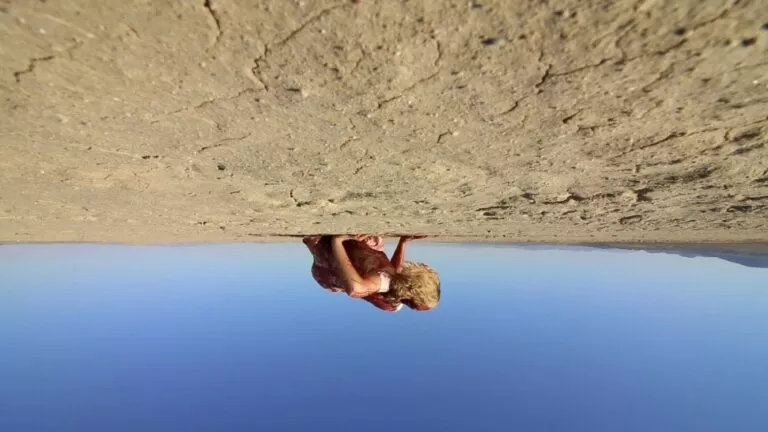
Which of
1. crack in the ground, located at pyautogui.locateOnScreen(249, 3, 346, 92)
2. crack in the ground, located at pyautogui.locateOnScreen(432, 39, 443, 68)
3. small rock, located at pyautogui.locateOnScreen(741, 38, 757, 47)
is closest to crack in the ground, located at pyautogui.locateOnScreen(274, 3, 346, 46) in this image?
crack in the ground, located at pyautogui.locateOnScreen(249, 3, 346, 92)

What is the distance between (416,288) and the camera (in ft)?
9.14

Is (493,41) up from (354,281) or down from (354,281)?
up

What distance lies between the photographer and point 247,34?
99cm

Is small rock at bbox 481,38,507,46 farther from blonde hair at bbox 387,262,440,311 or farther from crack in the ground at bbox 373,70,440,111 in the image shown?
blonde hair at bbox 387,262,440,311

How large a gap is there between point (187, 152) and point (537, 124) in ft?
4.15

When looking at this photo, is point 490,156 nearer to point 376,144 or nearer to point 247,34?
point 376,144

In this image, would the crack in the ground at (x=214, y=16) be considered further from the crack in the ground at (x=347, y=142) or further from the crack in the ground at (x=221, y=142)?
the crack in the ground at (x=347, y=142)

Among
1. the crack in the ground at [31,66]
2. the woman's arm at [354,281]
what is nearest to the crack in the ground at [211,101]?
the crack in the ground at [31,66]

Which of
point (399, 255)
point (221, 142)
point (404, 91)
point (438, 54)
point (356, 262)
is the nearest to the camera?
point (438, 54)

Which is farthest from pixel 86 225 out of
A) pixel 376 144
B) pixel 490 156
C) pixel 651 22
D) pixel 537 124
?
pixel 651 22

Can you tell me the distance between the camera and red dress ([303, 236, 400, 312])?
2936mm

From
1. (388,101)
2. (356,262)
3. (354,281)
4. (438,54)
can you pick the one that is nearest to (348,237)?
(356,262)

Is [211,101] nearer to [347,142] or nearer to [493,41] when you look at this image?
[347,142]

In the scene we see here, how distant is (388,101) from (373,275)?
1.74m
